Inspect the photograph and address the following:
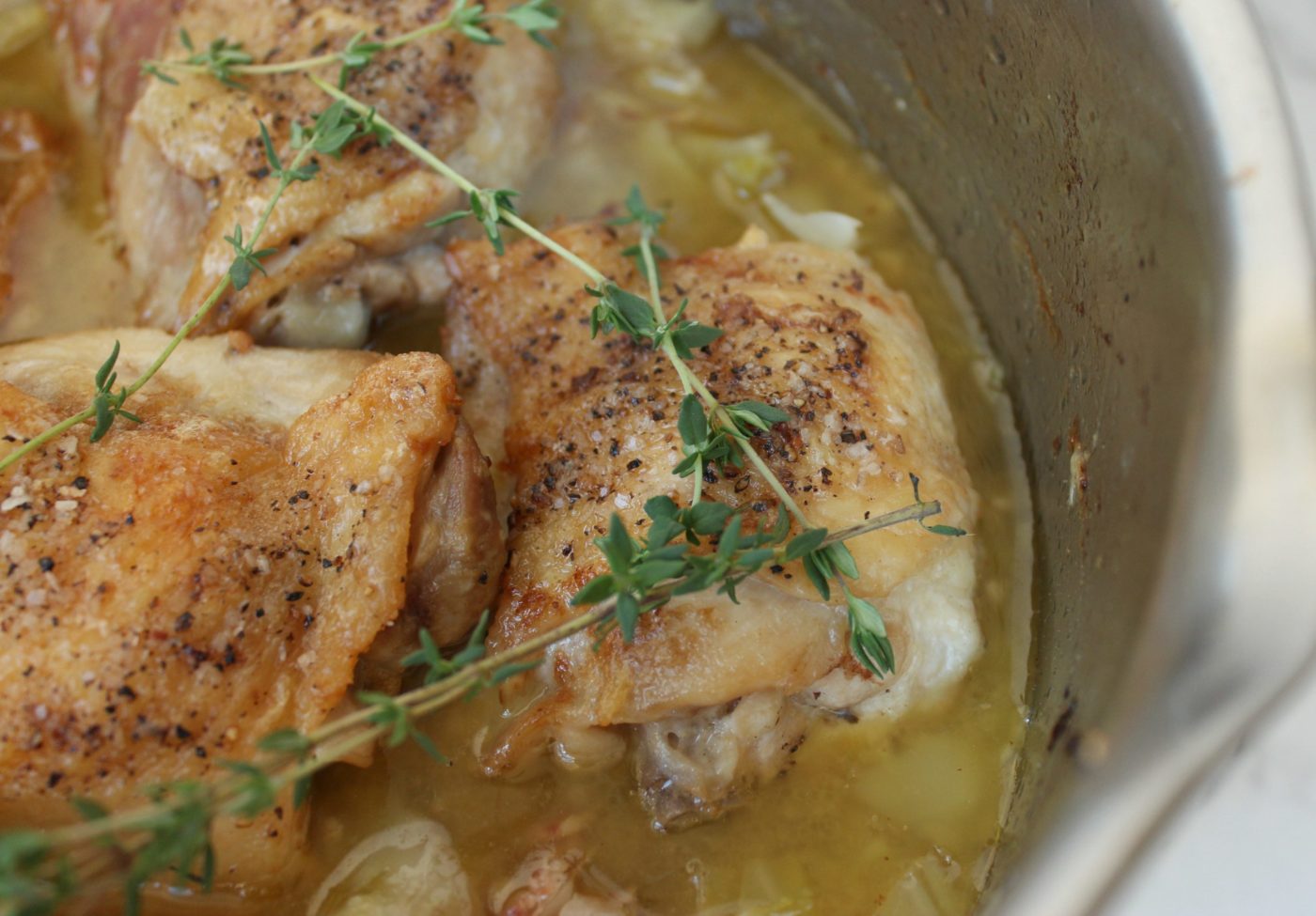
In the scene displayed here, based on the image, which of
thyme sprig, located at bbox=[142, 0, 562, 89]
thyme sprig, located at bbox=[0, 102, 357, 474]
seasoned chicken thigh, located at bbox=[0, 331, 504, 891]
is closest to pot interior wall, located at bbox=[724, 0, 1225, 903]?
thyme sprig, located at bbox=[142, 0, 562, 89]

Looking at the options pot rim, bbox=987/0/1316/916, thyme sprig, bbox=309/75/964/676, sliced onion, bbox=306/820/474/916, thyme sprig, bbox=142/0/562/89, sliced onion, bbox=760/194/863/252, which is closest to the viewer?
pot rim, bbox=987/0/1316/916

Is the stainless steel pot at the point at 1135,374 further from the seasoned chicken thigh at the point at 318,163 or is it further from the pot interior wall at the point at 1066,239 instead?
the seasoned chicken thigh at the point at 318,163

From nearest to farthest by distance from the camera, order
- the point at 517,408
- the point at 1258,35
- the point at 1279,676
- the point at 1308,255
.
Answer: the point at 1279,676 → the point at 1308,255 → the point at 1258,35 → the point at 517,408

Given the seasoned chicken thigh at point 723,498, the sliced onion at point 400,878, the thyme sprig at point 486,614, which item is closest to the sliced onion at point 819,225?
the seasoned chicken thigh at point 723,498

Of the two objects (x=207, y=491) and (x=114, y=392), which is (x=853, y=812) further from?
(x=114, y=392)

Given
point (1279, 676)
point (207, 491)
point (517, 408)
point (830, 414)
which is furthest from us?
point (517, 408)

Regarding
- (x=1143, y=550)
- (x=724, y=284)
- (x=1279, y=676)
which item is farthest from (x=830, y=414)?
(x=1279, y=676)

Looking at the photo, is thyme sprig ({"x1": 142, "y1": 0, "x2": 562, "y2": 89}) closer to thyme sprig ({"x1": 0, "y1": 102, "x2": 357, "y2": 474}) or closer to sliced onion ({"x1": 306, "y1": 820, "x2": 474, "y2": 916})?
thyme sprig ({"x1": 0, "y1": 102, "x2": 357, "y2": 474})
